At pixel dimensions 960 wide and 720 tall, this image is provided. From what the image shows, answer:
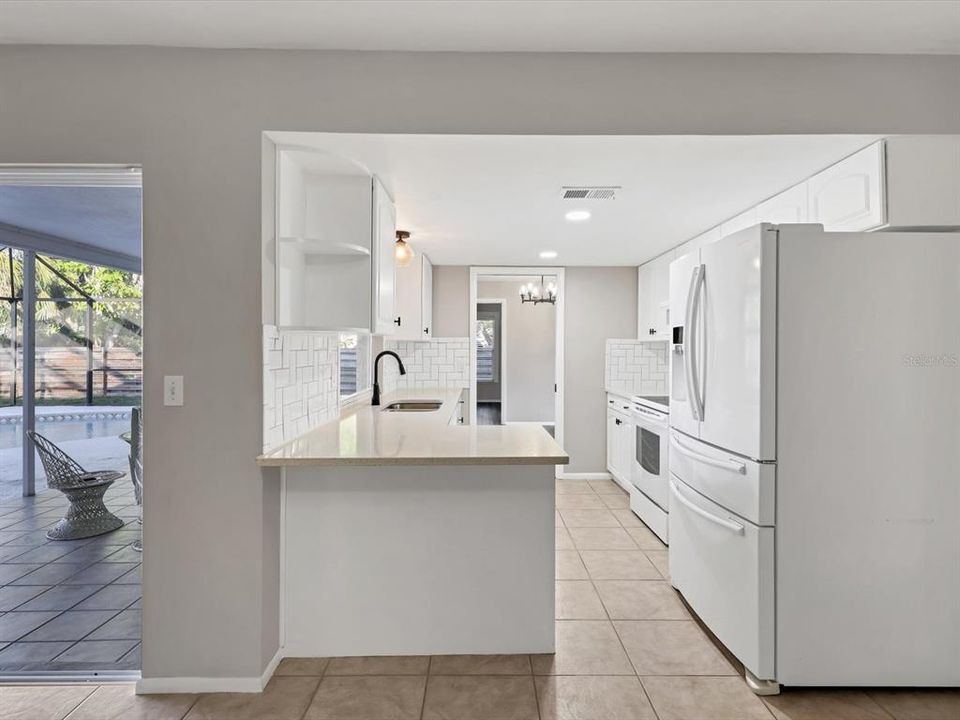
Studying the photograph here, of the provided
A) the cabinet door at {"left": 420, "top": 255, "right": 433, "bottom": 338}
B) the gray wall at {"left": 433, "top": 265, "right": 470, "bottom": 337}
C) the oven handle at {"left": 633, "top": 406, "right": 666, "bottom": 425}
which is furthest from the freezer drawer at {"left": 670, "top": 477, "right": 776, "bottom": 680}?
the gray wall at {"left": 433, "top": 265, "right": 470, "bottom": 337}

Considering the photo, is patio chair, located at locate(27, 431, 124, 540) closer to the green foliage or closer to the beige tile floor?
the green foliage

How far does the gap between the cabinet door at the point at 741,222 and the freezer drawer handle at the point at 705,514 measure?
4.53 ft

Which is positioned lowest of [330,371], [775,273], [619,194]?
[330,371]

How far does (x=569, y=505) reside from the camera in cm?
446

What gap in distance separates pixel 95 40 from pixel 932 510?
352cm

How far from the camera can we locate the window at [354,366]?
3684 millimetres

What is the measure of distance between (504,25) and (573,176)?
0.82 meters

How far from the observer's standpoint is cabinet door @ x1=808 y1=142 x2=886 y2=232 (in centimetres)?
206

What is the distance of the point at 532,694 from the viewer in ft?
6.57

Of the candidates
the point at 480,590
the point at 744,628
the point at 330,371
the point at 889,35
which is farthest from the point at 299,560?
the point at 889,35

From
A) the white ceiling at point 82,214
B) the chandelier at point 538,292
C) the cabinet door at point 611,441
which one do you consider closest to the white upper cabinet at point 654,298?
the cabinet door at point 611,441

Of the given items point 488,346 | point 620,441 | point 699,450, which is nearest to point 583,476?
point 620,441

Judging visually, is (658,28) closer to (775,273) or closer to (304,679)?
(775,273)

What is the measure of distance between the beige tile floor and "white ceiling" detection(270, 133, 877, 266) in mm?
2094
